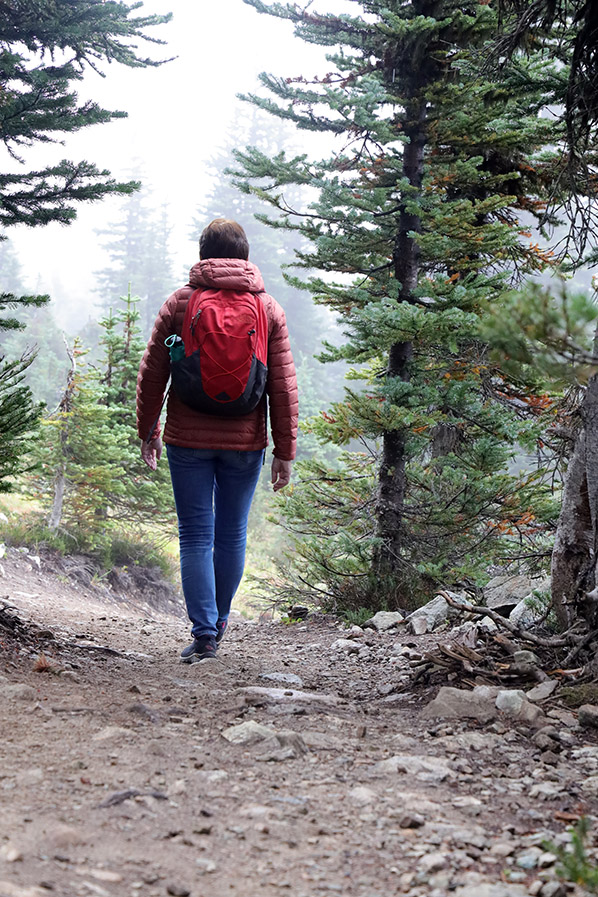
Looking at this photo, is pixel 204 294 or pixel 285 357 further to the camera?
pixel 285 357

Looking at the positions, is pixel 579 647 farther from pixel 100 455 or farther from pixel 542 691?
pixel 100 455

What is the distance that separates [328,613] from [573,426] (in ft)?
11.9

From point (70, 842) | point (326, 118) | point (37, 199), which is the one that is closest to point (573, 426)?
point (70, 842)

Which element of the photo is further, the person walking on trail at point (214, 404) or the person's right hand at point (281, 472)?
the person's right hand at point (281, 472)

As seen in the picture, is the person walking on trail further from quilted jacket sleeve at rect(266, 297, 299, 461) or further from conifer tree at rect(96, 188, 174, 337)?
conifer tree at rect(96, 188, 174, 337)

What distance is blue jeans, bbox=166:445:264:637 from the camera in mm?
4355

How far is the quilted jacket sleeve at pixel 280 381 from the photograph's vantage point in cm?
439

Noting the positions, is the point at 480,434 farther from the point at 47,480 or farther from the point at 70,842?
the point at 47,480

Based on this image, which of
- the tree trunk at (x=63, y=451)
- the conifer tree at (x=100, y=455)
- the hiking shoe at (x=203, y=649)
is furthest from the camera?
the conifer tree at (x=100, y=455)

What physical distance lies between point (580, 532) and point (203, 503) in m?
2.14

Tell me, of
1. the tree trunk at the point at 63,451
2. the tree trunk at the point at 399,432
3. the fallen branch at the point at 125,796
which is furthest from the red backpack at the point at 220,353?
the tree trunk at the point at 63,451

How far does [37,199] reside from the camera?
4.95 meters

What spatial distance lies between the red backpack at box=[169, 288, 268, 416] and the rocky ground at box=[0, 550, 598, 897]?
156 cm

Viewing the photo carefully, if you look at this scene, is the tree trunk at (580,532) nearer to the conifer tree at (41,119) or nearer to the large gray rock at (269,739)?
the large gray rock at (269,739)
